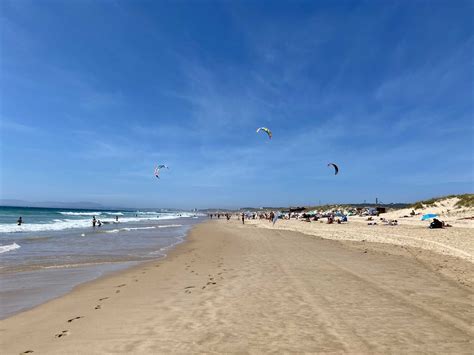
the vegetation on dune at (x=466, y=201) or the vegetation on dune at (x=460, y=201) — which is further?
the vegetation on dune at (x=460, y=201)

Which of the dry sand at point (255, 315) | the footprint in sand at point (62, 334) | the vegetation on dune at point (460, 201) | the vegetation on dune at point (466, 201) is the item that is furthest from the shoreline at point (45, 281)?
the vegetation on dune at point (460, 201)

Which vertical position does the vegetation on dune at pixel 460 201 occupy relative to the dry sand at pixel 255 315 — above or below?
above

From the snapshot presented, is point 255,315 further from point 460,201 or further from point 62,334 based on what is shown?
point 460,201

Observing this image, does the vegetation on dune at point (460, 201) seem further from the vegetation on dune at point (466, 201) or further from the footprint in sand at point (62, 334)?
the footprint in sand at point (62, 334)

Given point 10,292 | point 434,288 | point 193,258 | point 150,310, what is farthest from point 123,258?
point 434,288

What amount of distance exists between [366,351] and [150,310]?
4.70m

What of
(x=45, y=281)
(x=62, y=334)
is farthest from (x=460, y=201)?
(x=62, y=334)

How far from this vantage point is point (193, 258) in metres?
17.1

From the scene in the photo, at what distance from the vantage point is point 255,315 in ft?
23.3

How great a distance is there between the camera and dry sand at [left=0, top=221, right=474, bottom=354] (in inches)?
219

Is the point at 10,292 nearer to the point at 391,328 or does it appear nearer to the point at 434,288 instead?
the point at 391,328

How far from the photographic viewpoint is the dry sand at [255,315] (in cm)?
557

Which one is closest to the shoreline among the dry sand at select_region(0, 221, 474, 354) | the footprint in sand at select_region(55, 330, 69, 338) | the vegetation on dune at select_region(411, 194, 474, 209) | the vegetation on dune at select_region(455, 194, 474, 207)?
the dry sand at select_region(0, 221, 474, 354)

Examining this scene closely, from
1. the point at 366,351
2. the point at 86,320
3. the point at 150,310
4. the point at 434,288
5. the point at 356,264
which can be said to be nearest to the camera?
the point at 366,351
